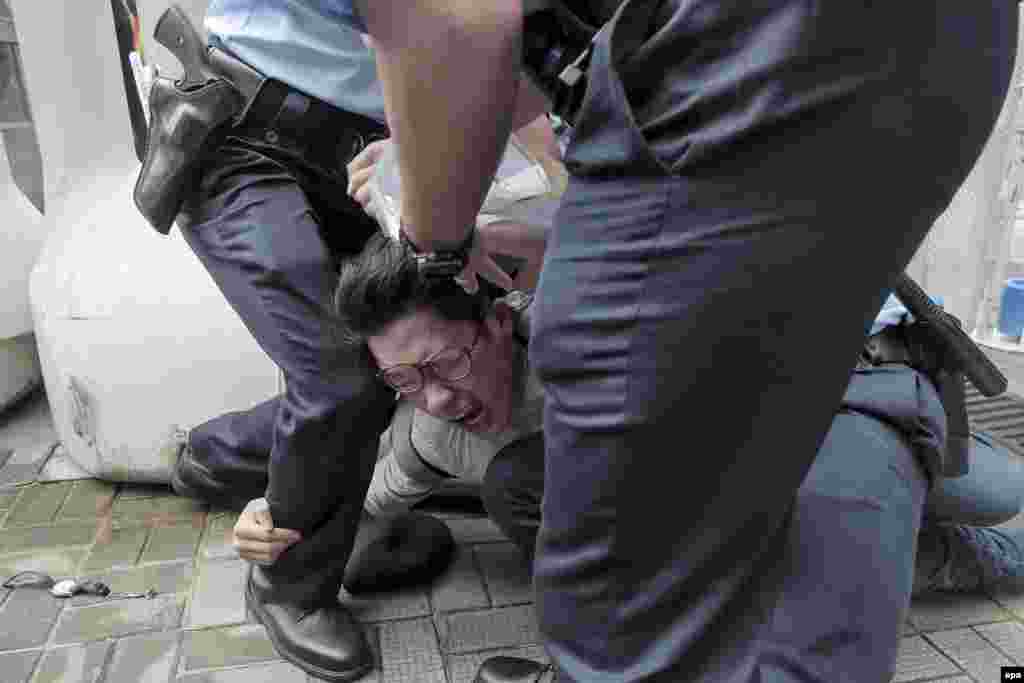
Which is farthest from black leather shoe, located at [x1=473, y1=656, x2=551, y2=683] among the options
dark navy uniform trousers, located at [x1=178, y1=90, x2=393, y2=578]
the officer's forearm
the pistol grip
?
the pistol grip

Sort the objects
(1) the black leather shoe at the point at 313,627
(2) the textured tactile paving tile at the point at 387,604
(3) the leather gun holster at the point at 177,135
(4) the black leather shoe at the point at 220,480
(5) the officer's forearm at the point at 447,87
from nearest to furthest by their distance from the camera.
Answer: (5) the officer's forearm at the point at 447,87 → (3) the leather gun holster at the point at 177,135 → (1) the black leather shoe at the point at 313,627 → (2) the textured tactile paving tile at the point at 387,604 → (4) the black leather shoe at the point at 220,480

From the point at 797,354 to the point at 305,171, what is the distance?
3.84 ft

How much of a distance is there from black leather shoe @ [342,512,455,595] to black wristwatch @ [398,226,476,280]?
0.92m

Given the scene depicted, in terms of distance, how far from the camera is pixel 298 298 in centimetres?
158

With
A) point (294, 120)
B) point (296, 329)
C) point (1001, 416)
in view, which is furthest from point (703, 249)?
point (1001, 416)

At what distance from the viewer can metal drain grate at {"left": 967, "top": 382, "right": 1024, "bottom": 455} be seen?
8.34 feet

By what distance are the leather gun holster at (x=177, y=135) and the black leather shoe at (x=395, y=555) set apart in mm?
850

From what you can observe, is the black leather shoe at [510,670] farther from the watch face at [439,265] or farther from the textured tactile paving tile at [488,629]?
the watch face at [439,265]

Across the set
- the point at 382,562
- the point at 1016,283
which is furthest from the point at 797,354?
the point at 1016,283

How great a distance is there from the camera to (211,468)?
2.23m

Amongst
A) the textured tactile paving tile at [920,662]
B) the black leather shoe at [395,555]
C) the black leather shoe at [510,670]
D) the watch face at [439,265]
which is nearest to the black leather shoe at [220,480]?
the black leather shoe at [395,555]

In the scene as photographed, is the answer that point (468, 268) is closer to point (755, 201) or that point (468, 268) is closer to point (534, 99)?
point (534, 99)

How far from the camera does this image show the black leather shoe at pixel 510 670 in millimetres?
1493

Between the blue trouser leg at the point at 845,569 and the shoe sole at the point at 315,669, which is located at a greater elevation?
the blue trouser leg at the point at 845,569
